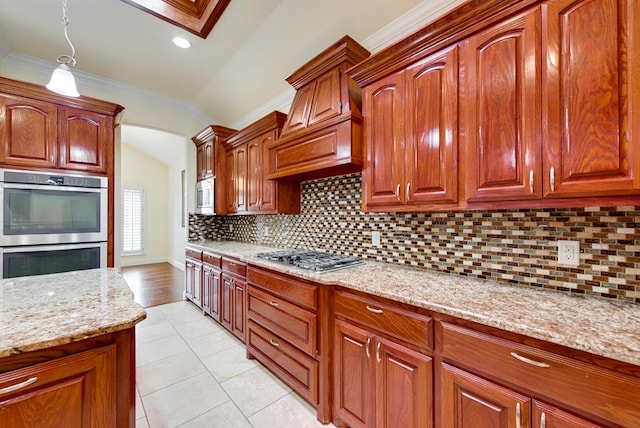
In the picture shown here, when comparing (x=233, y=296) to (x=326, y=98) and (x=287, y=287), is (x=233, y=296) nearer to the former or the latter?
(x=287, y=287)

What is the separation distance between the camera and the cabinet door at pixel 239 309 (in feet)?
8.44

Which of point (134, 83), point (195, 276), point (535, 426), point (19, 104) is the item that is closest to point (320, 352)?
point (535, 426)

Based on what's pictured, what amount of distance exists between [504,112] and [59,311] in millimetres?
2198

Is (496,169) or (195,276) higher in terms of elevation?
(496,169)

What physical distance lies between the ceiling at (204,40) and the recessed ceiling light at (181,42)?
0.17 ft

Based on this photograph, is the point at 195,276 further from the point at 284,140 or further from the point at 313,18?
the point at 313,18

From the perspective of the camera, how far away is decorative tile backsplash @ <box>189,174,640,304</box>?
1.20 meters

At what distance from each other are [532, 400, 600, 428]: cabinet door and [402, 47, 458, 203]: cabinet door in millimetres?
928

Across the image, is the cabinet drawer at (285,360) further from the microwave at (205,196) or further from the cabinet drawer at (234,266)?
the microwave at (205,196)

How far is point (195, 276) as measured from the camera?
363 centimetres

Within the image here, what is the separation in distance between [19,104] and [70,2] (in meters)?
0.98

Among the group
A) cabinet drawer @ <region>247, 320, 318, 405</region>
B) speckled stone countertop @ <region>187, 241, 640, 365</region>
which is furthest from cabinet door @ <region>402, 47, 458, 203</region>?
cabinet drawer @ <region>247, 320, 318, 405</region>

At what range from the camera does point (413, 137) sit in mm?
1587

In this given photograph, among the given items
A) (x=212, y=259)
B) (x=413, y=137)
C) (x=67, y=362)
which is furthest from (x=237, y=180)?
(x=67, y=362)
